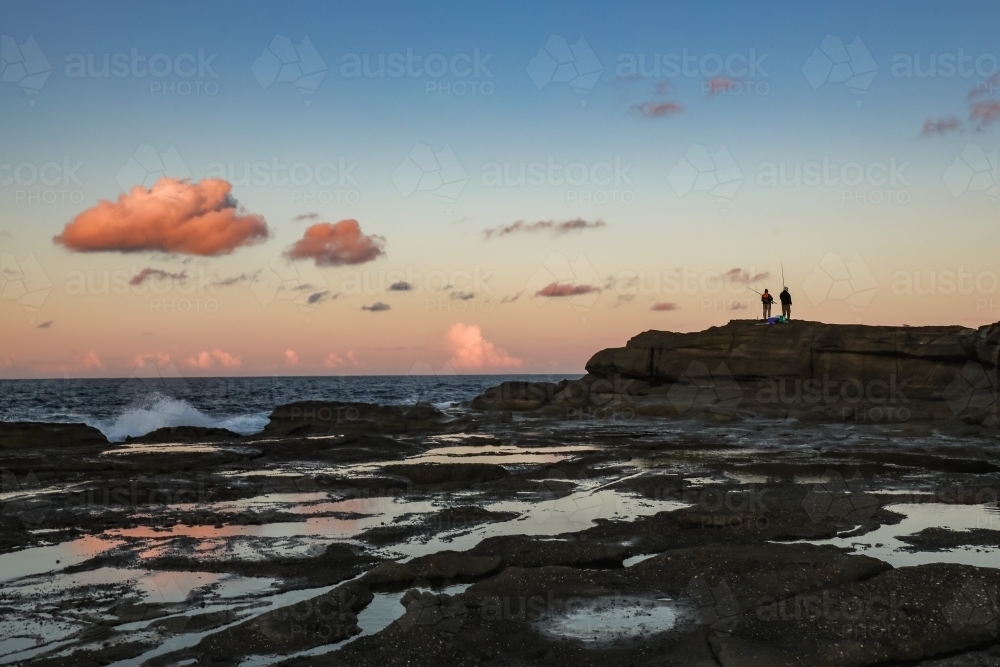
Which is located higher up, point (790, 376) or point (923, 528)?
point (790, 376)

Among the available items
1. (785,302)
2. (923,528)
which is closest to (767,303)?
(785,302)

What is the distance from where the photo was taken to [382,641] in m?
8.61

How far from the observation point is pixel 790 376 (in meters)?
52.3

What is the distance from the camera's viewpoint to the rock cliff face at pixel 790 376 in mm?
44594

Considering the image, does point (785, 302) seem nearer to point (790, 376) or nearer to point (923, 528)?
point (790, 376)

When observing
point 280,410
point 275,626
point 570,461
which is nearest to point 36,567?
point 275,626

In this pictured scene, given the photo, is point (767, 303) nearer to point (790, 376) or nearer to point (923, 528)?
point (790, 376)

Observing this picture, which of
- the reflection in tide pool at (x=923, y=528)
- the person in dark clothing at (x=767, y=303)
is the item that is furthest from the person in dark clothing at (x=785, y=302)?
the reflection in tide pool at (x=923, y=528)

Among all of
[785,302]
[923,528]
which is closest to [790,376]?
[785,302]

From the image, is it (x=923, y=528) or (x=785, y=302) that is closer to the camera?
(x=923, y=528)

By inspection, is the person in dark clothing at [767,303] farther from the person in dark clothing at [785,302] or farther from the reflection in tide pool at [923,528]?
the reflection in tide pool at [923,528]

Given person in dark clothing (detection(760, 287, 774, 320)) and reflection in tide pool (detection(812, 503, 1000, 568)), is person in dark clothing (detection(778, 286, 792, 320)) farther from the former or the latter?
reflection in tide pool (detection(812, 503, 1000, 568))

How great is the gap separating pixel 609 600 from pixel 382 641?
A: 303 centimetres

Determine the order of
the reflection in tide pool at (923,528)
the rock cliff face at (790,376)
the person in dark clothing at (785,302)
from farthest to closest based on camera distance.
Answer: the person in dark clothing at (785,302) → the rock cliff face at (790,376) → the reflection in tide pool at (923,528)
